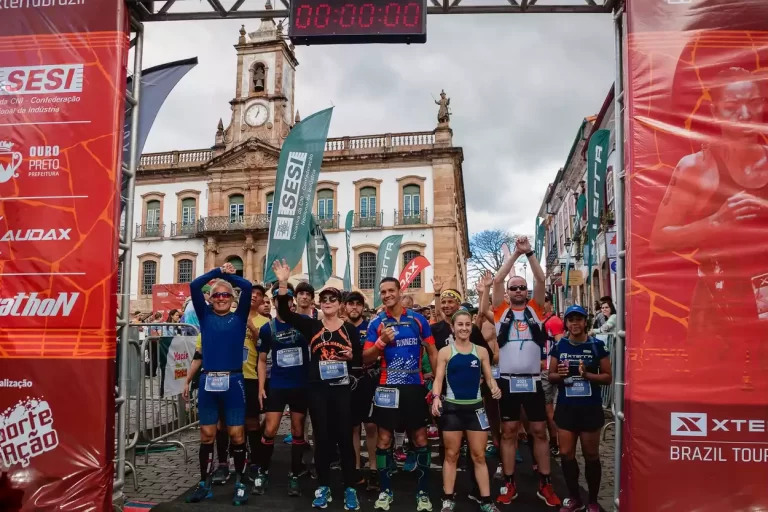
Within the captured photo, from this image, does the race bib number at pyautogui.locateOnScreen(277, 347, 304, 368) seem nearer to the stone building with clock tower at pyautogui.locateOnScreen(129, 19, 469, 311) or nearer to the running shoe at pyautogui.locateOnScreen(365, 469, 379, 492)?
the running shoe at pyautogui.locateOnScreen(365, 469, 379, 492)

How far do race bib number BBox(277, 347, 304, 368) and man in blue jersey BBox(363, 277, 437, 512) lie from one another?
80cm

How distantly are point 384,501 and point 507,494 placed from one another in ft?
3.93

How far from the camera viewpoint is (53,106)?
5.21 metres

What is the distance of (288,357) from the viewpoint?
5.90m

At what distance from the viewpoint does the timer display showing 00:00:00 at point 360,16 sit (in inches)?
208

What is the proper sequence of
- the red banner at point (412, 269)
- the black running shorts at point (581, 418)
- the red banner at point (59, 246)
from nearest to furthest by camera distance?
1. the red banner at point (59, 246)
2. the black running shorts at point (581, 418)
3. the red banner at point (412, 269)

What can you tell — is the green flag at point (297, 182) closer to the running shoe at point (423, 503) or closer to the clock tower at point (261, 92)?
the running shoe at point (423, 503)

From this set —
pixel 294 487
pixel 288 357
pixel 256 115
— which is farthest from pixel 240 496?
pixel 256 115

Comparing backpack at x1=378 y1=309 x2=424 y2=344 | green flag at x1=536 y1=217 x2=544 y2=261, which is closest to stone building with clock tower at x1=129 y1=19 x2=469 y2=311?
green flag at x1=536 y1=217 x2=544 y2=261

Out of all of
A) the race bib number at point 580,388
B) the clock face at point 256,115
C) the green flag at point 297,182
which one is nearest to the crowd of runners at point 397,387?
the race bib number at point 580,388

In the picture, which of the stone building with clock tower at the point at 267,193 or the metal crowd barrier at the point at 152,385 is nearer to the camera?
the metal crowd barrier at the point at 152,385

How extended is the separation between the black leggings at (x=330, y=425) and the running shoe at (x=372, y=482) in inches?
21.6

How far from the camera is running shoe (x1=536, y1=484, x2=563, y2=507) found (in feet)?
18.0

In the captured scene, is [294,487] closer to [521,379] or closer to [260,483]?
[260,483]
